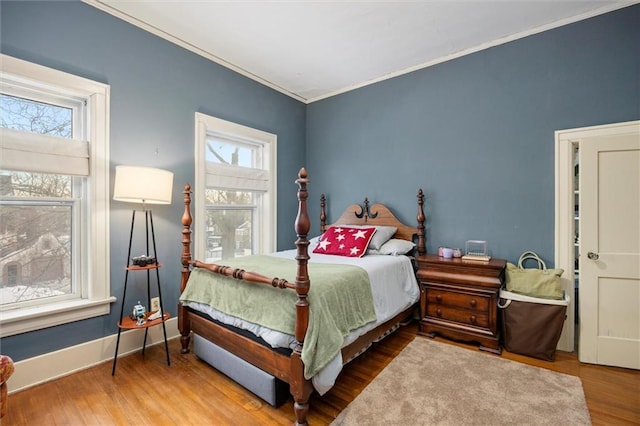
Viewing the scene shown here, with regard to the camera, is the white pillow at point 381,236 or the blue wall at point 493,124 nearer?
the blue wall at point 493,124

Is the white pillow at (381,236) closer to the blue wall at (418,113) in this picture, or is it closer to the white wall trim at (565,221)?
the blue wall at (418,113)

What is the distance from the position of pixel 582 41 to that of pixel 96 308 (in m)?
4.64

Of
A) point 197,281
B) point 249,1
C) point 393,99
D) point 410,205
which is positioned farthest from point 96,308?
point 393,99

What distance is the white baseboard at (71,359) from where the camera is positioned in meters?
1.97

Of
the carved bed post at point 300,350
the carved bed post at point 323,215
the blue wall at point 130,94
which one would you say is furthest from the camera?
the carved bed post at point 323,215

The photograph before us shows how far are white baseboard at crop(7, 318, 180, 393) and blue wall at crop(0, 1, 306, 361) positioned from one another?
0.05 m

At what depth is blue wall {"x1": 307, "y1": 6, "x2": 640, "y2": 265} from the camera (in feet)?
8.00

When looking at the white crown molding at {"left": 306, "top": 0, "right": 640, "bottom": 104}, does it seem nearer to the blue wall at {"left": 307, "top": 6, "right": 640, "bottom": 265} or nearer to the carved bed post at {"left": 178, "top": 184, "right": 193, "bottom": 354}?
the blue wall at {"left": 307, "top": 6, "right": 640, "bottom": 265}

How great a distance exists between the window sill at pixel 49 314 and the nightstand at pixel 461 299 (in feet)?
9.15

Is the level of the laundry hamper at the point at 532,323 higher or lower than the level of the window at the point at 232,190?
lower

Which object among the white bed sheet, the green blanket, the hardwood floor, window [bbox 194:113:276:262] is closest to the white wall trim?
the hardwood floor

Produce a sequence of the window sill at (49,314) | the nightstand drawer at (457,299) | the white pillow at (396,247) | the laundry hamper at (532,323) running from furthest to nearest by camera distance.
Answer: the white pillow at (396,247) < the nightstand drawer at (457,299) < the laundry hamper at (532,323) < the window sill at (49,314)

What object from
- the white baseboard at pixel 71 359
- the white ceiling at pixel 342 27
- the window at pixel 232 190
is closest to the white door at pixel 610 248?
the white ceiling at pixel 342 27

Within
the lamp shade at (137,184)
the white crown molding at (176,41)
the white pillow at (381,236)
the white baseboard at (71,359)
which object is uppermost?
the white crown molding at (176,41)
